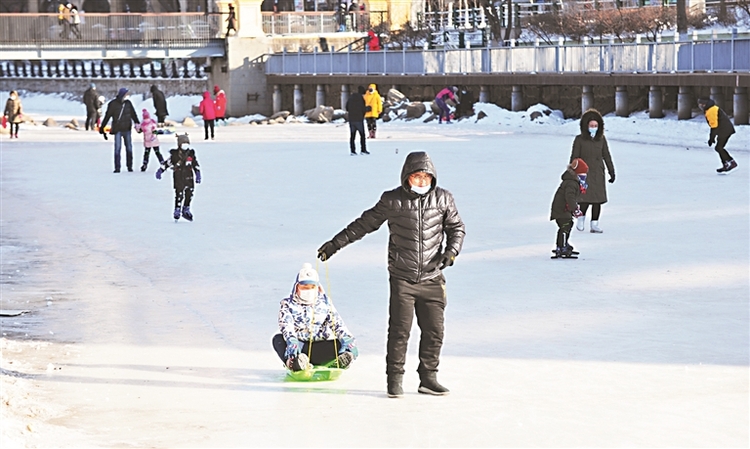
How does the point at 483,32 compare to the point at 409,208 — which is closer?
the point at 409,208

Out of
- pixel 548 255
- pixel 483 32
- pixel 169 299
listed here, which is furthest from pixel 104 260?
pixel 483 32

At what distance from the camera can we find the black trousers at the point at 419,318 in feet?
23.5

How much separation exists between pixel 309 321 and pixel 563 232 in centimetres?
503

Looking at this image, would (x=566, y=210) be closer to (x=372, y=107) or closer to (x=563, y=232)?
(x=563, y=232)

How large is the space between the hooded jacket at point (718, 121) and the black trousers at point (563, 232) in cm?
833

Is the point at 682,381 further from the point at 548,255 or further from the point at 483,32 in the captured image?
the point at 483,32

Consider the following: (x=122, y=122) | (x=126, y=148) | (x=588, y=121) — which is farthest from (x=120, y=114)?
(x=588, y=121)

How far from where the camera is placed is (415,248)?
708 centimetres

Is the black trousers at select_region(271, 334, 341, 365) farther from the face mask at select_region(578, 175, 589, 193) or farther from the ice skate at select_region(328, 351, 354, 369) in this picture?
the face mask at select_region(578, 175, 589, 193)

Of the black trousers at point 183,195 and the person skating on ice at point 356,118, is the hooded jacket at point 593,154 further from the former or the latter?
the person skating on ice at point 356,118

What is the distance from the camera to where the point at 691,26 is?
3981 cm

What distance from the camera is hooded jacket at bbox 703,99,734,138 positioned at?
20.0 metres

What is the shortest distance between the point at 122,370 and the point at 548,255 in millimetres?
5349

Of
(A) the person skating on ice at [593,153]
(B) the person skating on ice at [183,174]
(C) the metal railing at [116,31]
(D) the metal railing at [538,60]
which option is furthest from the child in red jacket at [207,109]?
(A) the person skating on ice at [593,153]
